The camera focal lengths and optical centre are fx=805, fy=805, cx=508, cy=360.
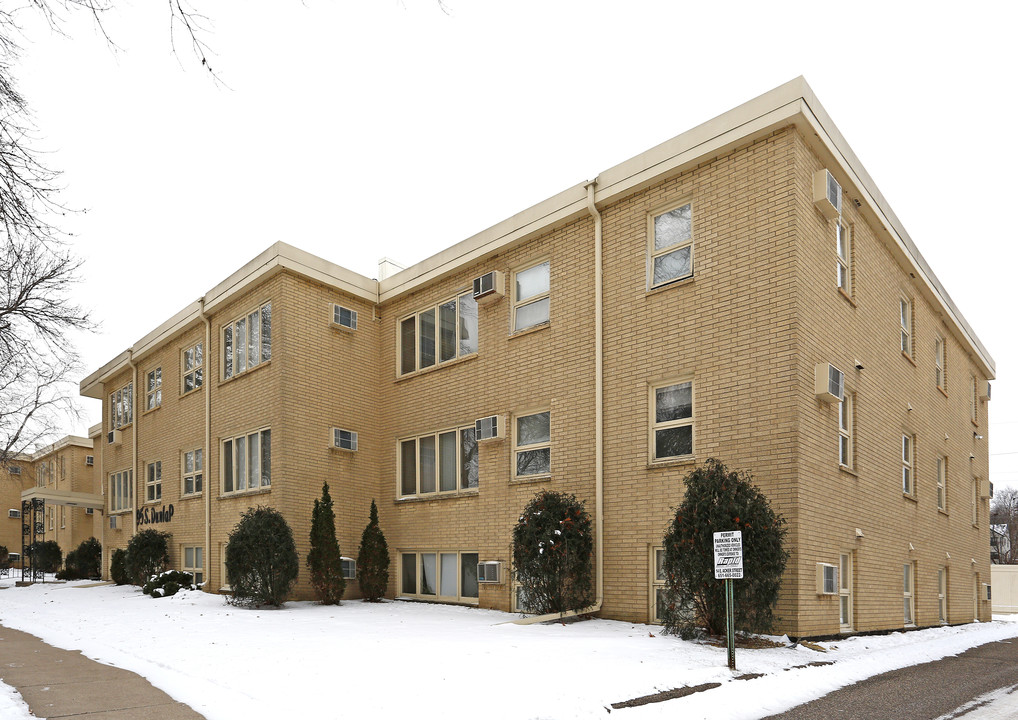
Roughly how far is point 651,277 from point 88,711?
10.0 meters

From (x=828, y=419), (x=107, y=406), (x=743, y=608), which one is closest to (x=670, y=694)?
(x=743, y=608)

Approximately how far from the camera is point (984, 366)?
23578 millimetres

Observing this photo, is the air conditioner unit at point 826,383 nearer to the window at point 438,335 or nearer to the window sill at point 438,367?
the window sill at point 438,367

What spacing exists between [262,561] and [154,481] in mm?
9644

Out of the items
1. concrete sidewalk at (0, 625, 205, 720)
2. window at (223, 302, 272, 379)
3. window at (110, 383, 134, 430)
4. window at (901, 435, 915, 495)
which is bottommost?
concrete sidewalk at (0, 625, 205, 720)

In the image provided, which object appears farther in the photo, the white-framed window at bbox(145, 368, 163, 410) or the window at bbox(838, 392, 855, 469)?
the white-framed window at bbox(145, 368, 163, 410)

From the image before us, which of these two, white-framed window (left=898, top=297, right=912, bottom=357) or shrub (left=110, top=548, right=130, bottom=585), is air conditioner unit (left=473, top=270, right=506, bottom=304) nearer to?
white-framed window (left=898, top=297, right=912, bottom=357)

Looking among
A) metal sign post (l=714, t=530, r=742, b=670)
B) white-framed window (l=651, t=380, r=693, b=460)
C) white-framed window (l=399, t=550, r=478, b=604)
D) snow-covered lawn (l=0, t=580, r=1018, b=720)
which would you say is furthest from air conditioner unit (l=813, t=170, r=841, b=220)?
white-framed window (l=399, t=550, r=478, b=604)

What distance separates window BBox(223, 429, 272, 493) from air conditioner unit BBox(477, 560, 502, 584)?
17.3 feet

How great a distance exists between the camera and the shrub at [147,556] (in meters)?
21.2

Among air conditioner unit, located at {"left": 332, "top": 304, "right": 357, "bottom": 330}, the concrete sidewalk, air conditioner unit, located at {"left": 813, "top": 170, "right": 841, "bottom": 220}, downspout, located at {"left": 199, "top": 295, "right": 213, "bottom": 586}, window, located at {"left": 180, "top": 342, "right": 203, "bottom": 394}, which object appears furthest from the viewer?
window, located at {"left": 180, "top": 342, "right": 203, "bottom": 394}

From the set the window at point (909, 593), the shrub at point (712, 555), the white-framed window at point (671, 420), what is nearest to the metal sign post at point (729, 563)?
the shrub at point (712, 555)

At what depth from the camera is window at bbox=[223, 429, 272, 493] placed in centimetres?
1770

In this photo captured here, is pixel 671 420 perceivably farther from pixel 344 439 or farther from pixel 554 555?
pixel 344 439
